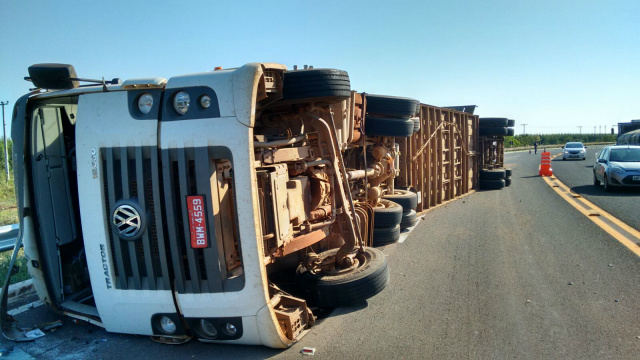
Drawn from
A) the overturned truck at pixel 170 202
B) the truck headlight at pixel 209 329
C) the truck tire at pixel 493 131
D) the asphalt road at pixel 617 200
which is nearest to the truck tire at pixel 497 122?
the truck tire at pixel 493 131

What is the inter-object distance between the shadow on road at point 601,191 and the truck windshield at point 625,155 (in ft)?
3.18

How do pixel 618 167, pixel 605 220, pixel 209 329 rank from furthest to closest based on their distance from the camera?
pixel 618 167
pixel 605 220
pixel 209 329

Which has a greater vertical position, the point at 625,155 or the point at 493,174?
the point at 625,155

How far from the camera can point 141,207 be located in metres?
3.13

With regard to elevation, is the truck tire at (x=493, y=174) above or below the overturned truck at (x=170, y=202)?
below

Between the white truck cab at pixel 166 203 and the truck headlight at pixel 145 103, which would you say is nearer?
the white truck cab at pixel 166 203

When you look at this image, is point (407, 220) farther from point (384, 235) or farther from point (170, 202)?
point (170, 202)

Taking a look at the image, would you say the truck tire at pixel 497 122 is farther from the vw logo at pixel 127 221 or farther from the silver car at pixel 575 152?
the silver car at pixel 575 152

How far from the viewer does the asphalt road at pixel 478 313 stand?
11.1ft

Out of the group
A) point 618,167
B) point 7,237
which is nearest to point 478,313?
point 7,237

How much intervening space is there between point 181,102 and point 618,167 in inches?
533

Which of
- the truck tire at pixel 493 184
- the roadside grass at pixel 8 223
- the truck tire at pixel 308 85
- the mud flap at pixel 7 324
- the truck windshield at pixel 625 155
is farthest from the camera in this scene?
the truck tire at pixel 493 184

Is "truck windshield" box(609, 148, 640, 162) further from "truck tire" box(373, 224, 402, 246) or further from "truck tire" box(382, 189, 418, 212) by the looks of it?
"truck tire" box(373, 224, 402, 246)

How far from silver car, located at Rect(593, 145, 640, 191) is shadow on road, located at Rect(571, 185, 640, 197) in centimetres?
22
